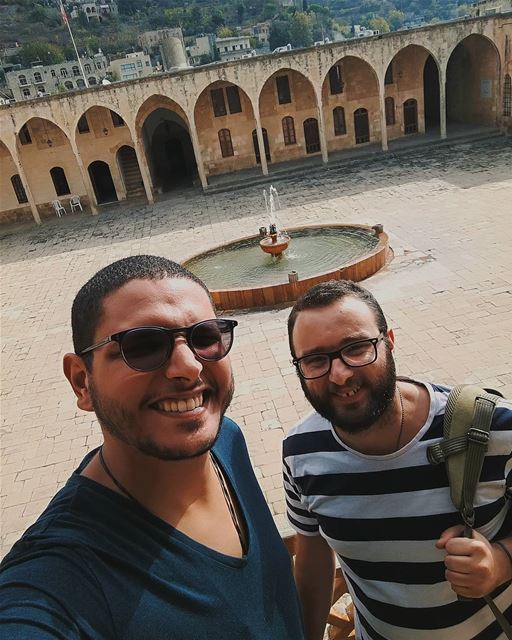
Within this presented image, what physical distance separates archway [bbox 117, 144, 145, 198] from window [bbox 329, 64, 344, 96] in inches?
374

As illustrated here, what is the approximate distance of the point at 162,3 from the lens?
106 meters

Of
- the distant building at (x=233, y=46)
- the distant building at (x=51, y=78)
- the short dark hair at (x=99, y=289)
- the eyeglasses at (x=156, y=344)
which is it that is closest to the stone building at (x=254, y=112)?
the short dark hair at (x=99, y=289)

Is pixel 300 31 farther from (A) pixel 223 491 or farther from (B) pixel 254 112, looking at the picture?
(A) pixel 223 491

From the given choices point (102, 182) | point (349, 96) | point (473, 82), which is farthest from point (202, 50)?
point (473, 82)

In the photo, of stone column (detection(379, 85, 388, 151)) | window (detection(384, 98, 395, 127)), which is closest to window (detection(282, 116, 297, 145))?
stone column (detection(379, 85, 388, 151))

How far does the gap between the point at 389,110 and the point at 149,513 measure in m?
24.9

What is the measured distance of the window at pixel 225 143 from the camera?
892 inches

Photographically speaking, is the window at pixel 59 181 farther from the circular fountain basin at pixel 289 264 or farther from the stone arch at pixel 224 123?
the circular fountain basin at pixel 289 264

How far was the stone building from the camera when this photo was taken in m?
19.6

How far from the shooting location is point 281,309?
9555 millimetres

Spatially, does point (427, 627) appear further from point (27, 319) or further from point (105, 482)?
point (27, 319)

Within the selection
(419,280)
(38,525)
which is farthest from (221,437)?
(419,280)

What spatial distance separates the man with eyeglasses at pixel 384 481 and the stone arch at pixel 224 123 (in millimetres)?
21943

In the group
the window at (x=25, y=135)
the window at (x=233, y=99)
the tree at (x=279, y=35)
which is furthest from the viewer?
the tree at (x=279, y=35)
